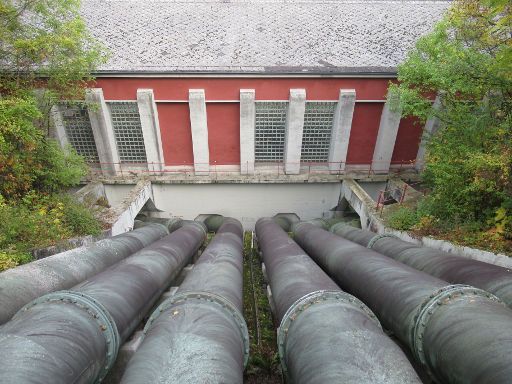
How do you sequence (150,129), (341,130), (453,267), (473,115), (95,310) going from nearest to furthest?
(95,310)
(453,267)
(473,115)
(150,129)
(341,130)

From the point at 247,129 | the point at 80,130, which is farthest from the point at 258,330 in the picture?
the point at 80,130

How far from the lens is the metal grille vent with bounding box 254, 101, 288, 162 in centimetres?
1563

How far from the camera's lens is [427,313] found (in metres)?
3.84

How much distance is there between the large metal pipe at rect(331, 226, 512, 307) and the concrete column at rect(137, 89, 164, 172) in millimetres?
11646

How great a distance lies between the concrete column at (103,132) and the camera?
14.7 m

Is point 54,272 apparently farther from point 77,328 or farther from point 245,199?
point 245,199

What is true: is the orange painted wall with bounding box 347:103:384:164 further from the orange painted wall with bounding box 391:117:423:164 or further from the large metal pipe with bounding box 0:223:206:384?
the large metal pipe with bounding box 0:223:206:384

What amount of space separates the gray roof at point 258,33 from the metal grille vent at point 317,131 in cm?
185

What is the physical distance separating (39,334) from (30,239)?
6.68m

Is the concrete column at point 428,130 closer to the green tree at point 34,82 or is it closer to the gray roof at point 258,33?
the gray roof at point 258,33

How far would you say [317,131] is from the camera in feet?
53.7

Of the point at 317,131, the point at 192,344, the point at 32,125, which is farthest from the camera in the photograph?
the point at 317,131

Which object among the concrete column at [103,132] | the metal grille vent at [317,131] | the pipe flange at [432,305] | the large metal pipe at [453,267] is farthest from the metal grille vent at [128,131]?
the pipe flange at [432,305]

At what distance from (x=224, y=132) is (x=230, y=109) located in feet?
4.00
